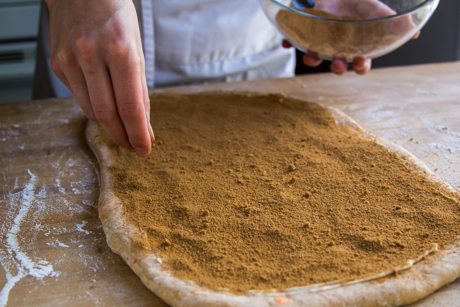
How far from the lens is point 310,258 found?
0.87 meters

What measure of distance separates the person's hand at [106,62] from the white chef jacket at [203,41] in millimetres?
732

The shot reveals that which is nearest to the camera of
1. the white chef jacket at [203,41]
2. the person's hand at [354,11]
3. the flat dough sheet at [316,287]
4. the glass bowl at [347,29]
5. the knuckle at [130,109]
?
the flat dough sheet at [316,287]

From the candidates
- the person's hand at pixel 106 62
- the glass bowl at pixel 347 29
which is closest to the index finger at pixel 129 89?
the person's hand at pixel 106 62

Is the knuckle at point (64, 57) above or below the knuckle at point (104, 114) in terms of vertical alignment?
above

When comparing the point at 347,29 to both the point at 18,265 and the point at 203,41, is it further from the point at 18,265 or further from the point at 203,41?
the point at 18,265

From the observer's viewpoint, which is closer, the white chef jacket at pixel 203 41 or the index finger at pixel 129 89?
the index finger at pixel 129 89

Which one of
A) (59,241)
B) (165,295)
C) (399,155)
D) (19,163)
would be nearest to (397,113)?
(399,155)

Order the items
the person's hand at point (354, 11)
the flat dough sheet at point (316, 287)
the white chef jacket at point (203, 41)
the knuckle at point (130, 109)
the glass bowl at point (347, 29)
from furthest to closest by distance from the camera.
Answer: the white chef jacket at point (203, 41), the person's hand at point (354, 11), the glass bowl at point (347, 29), the knuckle at point (130, 109), the flat dough sheet at point (316, 287)

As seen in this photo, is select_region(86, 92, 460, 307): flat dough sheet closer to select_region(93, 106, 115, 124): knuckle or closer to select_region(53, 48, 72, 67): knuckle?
select_region(93, 106, 115, 124): knuckle

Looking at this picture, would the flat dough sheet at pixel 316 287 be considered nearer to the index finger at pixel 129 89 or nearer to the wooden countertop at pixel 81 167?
the wooden countertop at pixel 81 167

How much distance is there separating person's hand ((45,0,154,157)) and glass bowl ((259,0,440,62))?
65 centimetres

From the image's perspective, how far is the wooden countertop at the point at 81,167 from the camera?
2.86 ft

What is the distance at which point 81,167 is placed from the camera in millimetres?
1283

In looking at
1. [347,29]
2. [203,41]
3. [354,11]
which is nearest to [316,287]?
[347,29]
